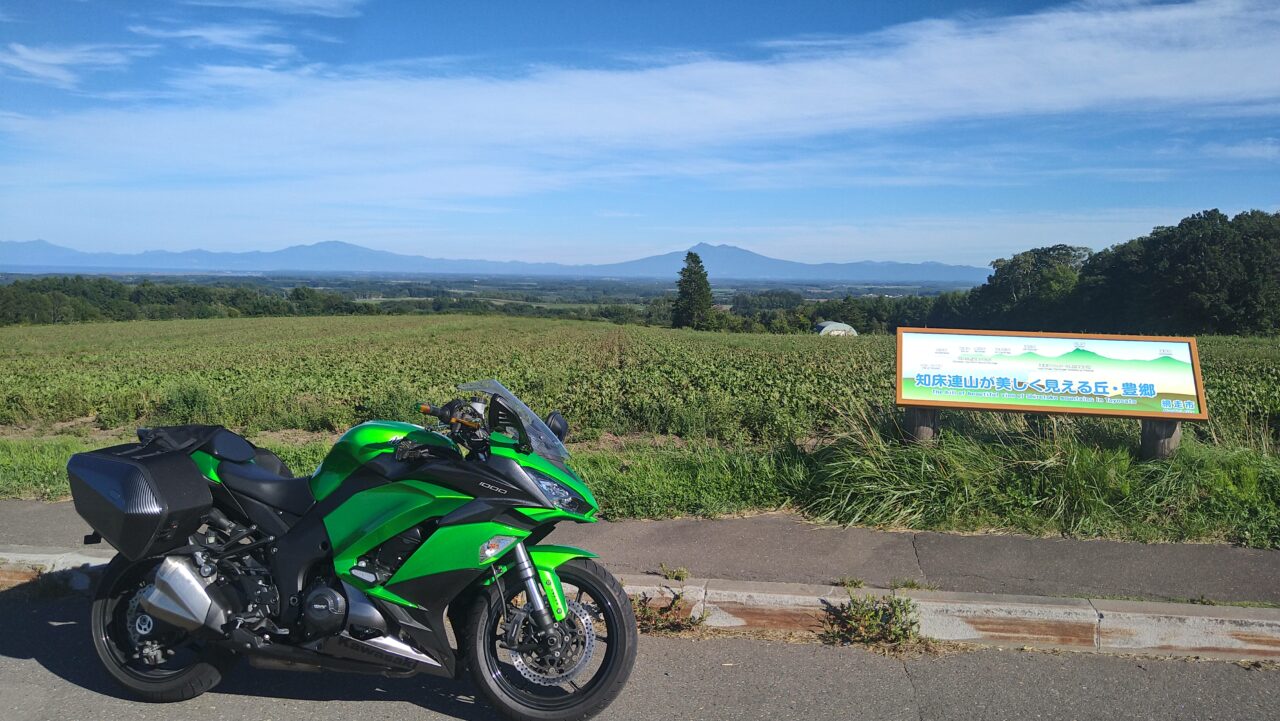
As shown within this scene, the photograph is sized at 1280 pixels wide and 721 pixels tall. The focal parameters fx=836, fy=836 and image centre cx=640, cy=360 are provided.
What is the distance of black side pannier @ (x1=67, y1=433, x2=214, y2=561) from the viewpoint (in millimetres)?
→ 3354

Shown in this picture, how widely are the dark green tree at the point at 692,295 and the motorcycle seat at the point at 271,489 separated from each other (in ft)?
228

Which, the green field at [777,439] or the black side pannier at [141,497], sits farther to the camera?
the green field at [777,439]

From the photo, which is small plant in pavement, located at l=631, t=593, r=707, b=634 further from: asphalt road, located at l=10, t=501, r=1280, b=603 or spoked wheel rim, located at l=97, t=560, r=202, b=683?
spoked wheel rim, located at l=97, t=560, r=202, b=683

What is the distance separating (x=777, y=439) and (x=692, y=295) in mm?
65991

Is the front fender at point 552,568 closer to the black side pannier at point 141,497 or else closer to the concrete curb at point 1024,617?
the concrete curb at point 1024,617

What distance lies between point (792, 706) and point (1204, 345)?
79.7ft

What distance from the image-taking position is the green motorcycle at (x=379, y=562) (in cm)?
321

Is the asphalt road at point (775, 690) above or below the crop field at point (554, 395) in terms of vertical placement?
below

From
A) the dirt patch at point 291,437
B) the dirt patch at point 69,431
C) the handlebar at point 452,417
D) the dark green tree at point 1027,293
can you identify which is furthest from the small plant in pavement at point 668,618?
the dark green tree at point 1027,293

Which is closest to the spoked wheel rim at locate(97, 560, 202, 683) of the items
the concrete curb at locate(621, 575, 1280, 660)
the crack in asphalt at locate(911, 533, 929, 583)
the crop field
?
the concrete curb at locate(621, 575, 1280, 660)

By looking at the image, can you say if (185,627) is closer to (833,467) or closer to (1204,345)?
(833,467)

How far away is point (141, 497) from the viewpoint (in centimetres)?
335

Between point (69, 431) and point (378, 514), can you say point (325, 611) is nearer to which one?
point (378, 514)

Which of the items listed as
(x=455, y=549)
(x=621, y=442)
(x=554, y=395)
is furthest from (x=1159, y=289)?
(x=455, y=549)
